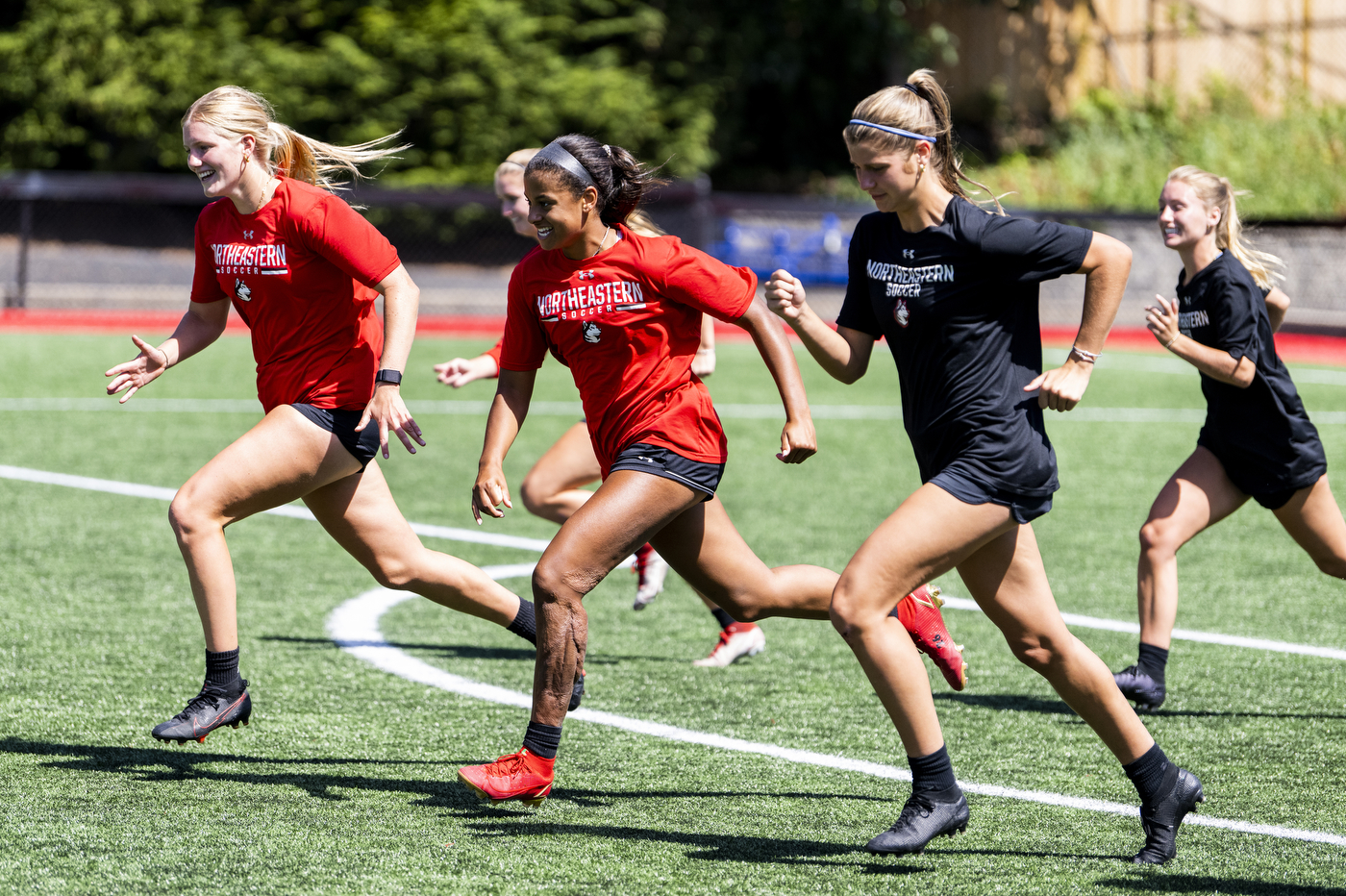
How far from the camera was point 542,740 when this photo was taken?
4422mm

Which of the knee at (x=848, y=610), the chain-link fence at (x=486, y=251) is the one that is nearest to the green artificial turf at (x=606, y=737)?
the knee at (x=848, y=610)

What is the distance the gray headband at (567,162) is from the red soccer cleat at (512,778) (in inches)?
64.5

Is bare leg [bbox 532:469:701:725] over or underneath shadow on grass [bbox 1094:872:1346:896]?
over

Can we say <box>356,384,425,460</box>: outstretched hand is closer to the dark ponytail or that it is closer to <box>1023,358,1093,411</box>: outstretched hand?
the dark ponytail

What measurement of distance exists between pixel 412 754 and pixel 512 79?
27.2 metres

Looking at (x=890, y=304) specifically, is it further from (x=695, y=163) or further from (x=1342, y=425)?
(x=695, y=163)

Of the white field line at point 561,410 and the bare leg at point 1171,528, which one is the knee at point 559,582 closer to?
the bare leg at point 1171,528

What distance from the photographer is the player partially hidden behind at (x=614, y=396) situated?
4402 mm

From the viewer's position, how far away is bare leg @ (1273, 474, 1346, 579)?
567 cm

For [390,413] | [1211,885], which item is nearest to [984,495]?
[1211,885]

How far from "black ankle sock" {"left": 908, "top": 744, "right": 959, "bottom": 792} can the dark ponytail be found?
175 centimetres

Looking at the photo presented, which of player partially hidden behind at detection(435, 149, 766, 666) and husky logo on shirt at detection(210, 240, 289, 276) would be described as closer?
husky logo on shirt at detection(210, 240, 289, 276)

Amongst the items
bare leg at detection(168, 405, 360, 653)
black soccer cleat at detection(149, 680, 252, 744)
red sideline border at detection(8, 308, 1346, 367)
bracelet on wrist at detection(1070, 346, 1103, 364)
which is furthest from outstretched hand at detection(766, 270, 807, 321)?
red sideline border at detection(8, 308, 1346, 367)

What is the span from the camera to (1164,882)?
3.94m
